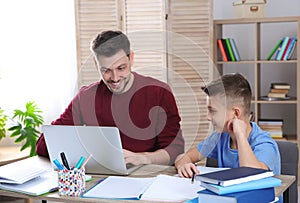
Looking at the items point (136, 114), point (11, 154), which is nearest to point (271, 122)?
point (11, 154)

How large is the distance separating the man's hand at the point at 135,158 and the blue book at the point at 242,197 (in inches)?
22.5

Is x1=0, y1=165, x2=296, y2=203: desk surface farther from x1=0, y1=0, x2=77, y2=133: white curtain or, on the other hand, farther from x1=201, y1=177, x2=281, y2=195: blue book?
x1=0, y1=0, x2=77, y2=133: white curtain

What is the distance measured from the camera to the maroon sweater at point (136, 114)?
2.45 m

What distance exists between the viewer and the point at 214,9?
180 inches

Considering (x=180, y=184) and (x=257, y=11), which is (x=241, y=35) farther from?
(x=180, y=184)

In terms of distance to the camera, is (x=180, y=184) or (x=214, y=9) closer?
(x=180, y=184)

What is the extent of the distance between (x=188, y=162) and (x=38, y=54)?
8.44 ft

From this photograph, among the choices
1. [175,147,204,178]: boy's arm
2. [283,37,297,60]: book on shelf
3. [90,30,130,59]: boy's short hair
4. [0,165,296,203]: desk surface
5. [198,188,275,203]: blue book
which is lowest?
[0,165,296,203]: desk surface

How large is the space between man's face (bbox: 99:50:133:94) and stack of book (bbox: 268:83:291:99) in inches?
86.6

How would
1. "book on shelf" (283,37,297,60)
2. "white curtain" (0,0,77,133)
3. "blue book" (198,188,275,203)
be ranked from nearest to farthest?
"blue book" (198,188,275,203), "book on shelf" (283,37,297,60), "white curtain" (0,0,77,133)

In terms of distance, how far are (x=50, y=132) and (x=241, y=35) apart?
2790 mm

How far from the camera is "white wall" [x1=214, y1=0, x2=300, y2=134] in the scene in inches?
176

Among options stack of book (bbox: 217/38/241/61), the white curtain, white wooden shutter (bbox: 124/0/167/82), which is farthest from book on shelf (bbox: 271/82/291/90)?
the white curtain

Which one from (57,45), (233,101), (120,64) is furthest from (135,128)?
(57,45)
